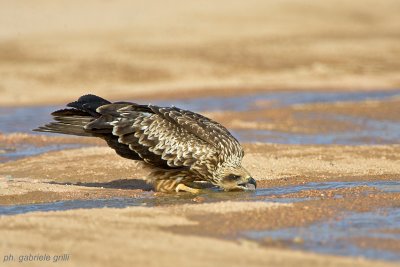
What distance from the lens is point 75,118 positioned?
35.7 ft

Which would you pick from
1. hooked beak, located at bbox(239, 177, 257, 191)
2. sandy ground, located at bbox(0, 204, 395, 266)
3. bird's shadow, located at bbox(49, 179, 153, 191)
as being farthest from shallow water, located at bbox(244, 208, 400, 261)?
bird's shadow, located at bbox(49, 179, 153, 191)

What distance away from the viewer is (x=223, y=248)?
7164 mm

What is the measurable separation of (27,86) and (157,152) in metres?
16.2

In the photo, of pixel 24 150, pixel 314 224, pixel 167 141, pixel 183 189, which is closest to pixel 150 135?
pixel 167 141

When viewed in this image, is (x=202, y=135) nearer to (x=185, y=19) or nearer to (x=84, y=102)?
(x=84, y=102)

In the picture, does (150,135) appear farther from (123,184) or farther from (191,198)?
(123,184)

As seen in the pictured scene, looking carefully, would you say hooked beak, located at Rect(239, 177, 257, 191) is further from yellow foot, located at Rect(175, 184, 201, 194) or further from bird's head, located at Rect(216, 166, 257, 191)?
yellow foot, located at Rect(175, 184, 201, 194)

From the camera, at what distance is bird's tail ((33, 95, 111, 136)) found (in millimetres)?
10812

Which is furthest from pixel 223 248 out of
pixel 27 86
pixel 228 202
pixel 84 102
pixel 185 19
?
pixel 185 19

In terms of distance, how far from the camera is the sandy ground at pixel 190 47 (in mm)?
26656

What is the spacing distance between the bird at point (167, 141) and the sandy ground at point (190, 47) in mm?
13324

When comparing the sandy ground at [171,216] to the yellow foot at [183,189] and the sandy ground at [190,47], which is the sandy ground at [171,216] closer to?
the yellow foot at [183,189]

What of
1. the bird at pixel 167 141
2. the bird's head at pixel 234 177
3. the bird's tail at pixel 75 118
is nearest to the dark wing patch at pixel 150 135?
the bird at pixel 167 141

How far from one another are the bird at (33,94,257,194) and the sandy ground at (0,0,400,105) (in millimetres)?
13324
